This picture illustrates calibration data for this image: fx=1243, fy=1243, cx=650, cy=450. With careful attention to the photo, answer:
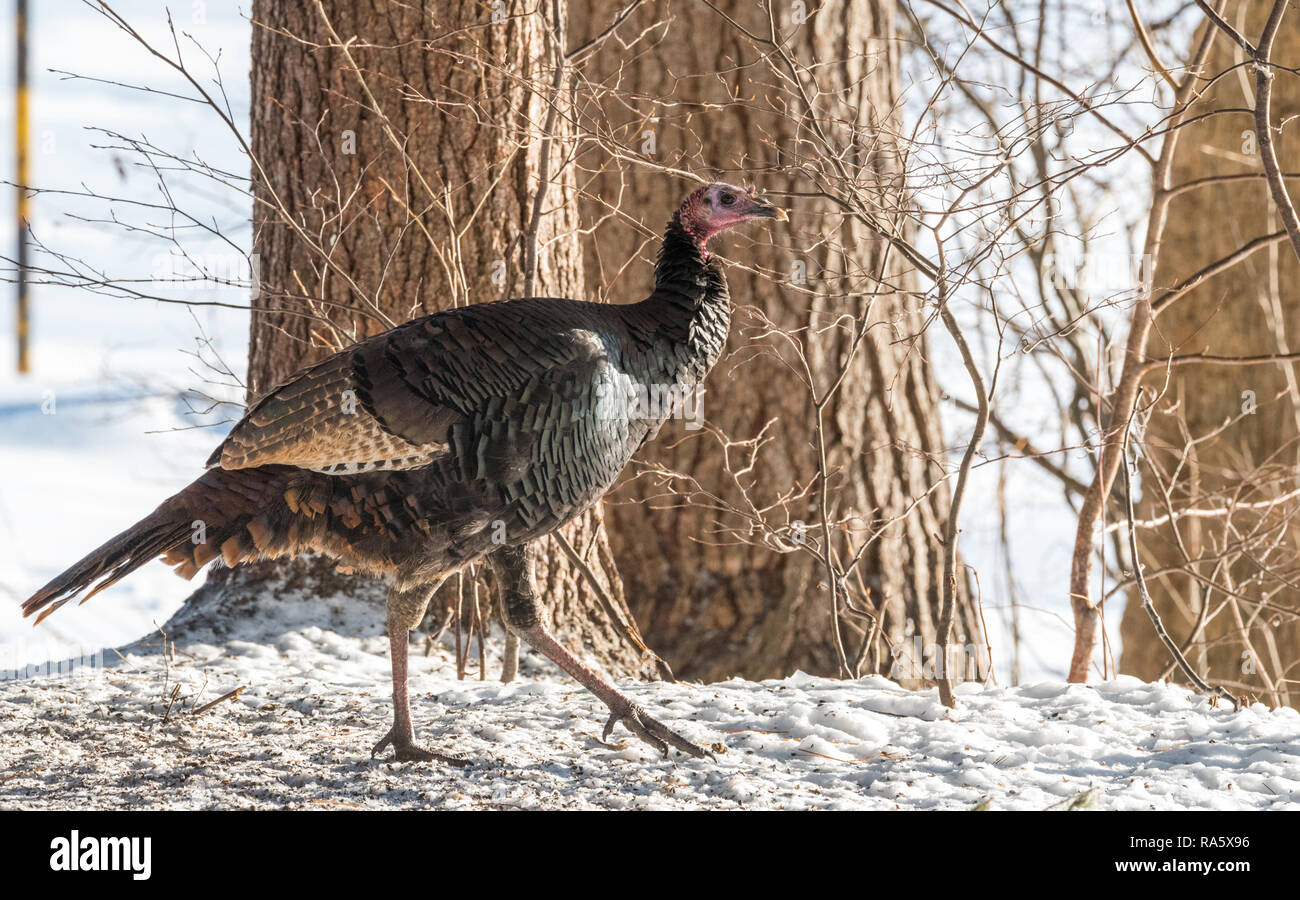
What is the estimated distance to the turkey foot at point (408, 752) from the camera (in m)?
3.67

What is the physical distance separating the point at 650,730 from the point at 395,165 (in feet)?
9.03

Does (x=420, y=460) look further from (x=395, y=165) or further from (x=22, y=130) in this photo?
(x=22, y=130)

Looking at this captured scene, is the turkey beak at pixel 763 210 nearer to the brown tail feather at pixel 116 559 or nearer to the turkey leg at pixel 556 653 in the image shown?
the turkey leg at pixel 556 653

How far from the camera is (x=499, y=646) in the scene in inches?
217

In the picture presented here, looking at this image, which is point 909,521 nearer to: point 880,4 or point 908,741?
point 908,741

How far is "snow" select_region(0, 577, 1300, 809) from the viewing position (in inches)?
135

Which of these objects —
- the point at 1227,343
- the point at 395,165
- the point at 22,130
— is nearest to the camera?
the point at 395,165

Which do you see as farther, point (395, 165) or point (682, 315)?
point (395, 165)

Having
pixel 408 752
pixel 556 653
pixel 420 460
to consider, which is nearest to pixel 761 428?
pixel 556 653

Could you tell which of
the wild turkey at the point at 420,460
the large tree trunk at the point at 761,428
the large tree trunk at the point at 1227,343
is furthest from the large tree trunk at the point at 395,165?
the large tree trunk at the point at 1227,343

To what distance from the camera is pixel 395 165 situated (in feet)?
17.2

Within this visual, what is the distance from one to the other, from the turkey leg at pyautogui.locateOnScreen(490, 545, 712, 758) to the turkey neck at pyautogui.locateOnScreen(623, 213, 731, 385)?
772 millimetres
